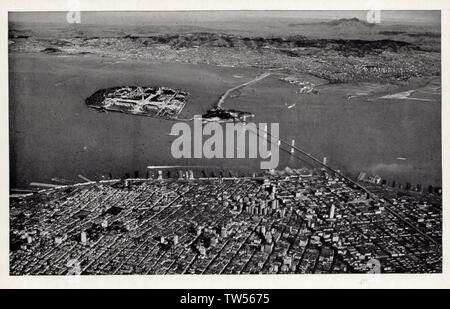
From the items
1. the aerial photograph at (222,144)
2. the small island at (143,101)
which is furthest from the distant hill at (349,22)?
the small island at (143,101)

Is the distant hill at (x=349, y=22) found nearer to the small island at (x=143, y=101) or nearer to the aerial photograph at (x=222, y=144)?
the aerial photograph at (x=222, y=144)

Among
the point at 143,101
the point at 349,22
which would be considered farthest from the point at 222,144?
the point at 349,22

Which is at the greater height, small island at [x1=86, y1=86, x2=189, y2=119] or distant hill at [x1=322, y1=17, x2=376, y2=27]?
distant hill at [x1=322, y1=17, x2=376, y2=27]

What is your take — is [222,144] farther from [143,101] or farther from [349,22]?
[349,22]

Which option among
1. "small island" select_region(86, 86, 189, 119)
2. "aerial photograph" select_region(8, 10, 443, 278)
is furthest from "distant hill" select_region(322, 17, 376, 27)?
"small island" select_region(86, 86, 189, 119)

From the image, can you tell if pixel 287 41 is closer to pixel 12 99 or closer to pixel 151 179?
pixel 151 179

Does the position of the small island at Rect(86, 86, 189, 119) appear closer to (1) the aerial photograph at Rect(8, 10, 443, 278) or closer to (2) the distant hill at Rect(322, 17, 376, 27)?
(1) the aerial photograph at Rect(8, 10, 443, 278)
